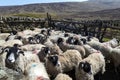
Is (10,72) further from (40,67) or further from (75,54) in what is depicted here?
(75,54)

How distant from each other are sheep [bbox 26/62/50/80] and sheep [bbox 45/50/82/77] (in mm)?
860

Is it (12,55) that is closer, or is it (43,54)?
(12,55)

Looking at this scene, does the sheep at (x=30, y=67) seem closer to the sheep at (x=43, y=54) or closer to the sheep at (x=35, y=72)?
the sheep at (x=35, y=72)

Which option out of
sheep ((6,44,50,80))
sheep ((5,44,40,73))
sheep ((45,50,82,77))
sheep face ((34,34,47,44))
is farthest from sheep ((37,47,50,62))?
sheep face ((34,34,47,44))

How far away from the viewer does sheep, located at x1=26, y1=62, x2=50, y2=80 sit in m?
8.59

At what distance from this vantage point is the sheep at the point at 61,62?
10.8 m

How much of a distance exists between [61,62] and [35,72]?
2266 mm

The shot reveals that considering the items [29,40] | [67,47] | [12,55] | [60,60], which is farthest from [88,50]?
[12,55]

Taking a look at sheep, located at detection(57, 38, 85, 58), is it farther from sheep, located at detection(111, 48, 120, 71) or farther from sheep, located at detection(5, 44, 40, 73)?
sheep, located at detection(5, 44, 40, 73)

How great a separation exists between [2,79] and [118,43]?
1143cm

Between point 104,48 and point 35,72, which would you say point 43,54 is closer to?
point 35,72

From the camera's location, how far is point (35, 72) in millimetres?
9133

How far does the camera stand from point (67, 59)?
37.5 feet

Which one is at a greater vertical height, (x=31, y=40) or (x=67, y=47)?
(x=67, y=47)
